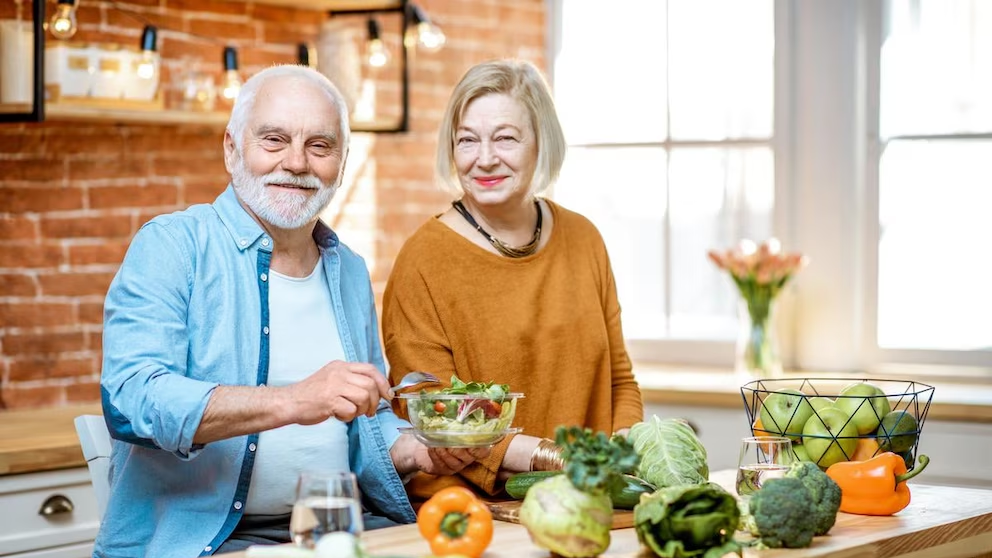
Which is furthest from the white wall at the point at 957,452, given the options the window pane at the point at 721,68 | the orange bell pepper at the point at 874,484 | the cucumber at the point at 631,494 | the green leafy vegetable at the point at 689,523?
the green leafy vegetable at the point at 689,523

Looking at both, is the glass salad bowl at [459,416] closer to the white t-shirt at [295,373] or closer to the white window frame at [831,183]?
the white t-shirt at [295,373]

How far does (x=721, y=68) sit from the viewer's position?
4.63 m

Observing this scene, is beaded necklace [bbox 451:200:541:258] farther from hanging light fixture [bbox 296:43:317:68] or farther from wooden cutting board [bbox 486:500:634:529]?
hanging light fixture [bbox 296:43:317:68]

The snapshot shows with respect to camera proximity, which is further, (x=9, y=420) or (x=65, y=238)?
(x=65, y=238)

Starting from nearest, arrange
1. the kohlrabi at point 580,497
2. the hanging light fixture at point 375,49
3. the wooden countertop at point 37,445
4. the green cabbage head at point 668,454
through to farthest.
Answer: the kohlrabi at point 580,497
the green cabbage head at point 668,454
the wooden countertop at point 37,445
the hanging light fixture at point 375,49

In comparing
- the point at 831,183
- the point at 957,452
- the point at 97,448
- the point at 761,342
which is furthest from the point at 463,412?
the point at 831,183

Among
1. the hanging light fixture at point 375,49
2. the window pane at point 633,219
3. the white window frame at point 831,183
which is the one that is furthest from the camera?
the window pane at point 633,219

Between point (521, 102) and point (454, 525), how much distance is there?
4.02ft

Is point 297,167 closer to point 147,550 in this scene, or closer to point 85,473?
point 147,550

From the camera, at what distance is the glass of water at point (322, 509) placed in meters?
1.68

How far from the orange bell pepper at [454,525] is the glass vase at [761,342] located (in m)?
2.46

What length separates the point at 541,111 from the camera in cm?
289

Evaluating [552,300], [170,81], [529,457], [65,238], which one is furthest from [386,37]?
[529,457]

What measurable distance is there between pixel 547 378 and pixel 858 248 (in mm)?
1900
